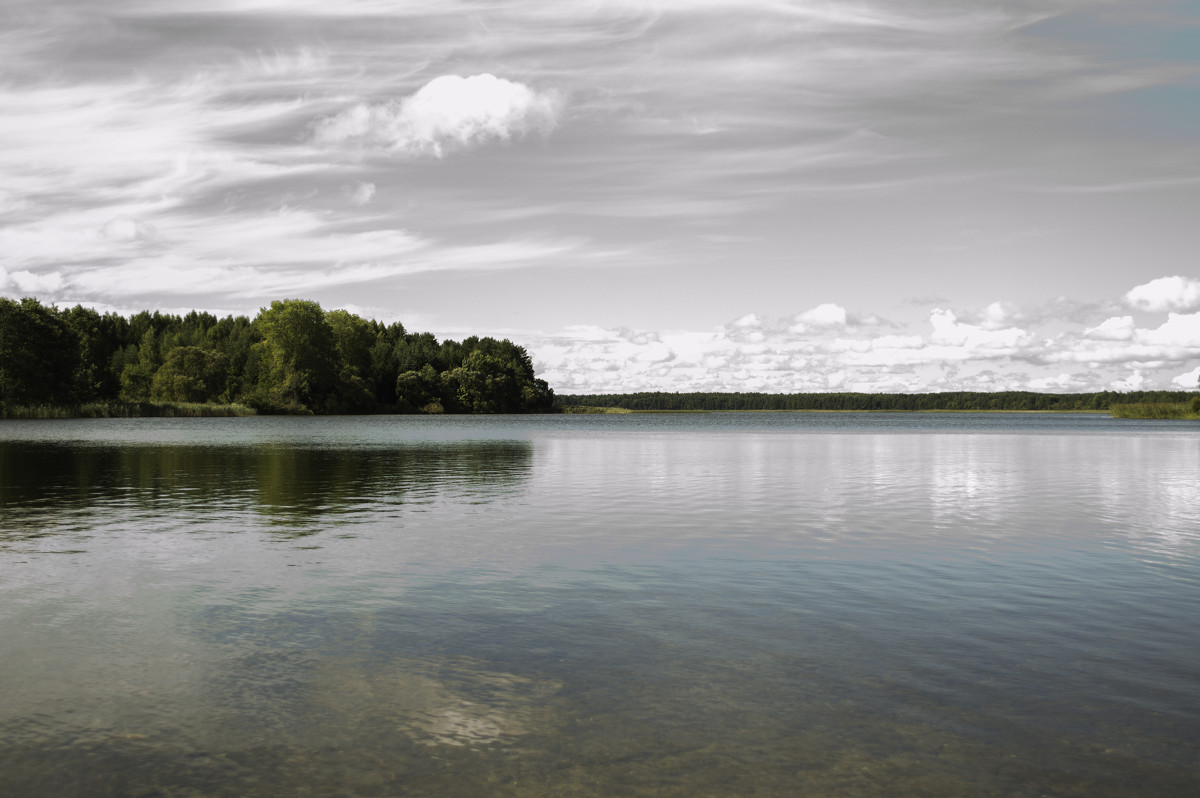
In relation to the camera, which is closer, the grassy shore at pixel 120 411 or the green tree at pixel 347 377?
the grassy shore at pixel 120 411

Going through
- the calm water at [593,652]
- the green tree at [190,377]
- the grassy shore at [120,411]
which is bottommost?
the calm water at [593,652]

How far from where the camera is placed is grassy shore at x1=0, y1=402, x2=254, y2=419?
123 m

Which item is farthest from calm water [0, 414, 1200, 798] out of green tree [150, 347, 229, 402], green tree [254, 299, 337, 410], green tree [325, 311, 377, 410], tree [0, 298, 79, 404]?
green tree [325, 311, 377, 410]

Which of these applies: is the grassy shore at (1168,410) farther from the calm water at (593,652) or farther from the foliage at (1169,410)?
the calm water at (593,652)

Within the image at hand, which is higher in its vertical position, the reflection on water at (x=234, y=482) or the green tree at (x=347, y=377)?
the green tree at (x=347, y=377)

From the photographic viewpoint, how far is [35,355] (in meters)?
122

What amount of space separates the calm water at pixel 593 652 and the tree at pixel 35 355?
110 metres

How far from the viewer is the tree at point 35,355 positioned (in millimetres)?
119500

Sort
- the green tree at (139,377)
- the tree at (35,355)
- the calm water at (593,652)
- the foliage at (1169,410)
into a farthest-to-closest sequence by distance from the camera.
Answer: the green tree at (139,377), the foliage at (1169,410), the tree at (35,355), the calm water at (593,652)

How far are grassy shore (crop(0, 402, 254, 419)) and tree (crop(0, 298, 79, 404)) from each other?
6.31ft

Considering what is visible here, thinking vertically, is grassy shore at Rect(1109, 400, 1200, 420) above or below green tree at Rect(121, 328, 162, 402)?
below

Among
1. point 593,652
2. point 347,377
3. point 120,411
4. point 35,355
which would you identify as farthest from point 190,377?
point 593,652

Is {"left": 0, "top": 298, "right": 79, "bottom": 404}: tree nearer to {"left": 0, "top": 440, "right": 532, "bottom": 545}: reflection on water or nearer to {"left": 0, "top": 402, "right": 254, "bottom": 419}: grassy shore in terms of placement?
{"left": 0, "top": 402, "right": 254, "bottom": 419}: grassy shore

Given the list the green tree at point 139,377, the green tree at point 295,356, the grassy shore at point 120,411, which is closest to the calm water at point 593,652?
the grassy shore at point 120,411
